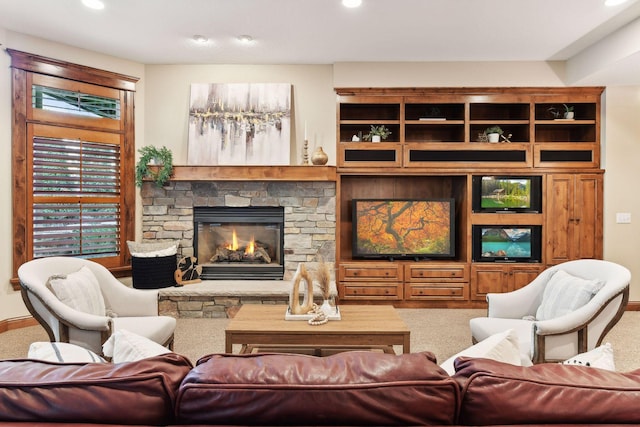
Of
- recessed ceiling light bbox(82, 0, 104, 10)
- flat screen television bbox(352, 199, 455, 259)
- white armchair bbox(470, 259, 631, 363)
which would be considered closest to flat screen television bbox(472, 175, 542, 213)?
flat screen television bbox(352, 199, 455, 259)

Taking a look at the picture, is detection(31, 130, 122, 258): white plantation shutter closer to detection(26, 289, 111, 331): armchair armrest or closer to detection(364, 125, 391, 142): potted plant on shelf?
detection(26, 289, 111, 331): armchair armrest

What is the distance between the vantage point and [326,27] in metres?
4.02

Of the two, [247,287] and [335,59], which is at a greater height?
[335,59]

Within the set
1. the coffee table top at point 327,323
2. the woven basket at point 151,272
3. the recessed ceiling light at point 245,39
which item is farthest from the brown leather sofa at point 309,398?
the recessed ceiling light at point 245,39

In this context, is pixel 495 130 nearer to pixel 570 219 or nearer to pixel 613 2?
pixel 570 219

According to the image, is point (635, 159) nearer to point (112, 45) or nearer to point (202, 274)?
point (202, 274)

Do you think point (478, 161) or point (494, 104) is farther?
point (494, 104)

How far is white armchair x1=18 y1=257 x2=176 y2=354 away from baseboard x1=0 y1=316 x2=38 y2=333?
1.71 metres

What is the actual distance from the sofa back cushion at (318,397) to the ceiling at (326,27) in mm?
3275

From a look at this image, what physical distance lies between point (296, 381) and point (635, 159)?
5507 mm

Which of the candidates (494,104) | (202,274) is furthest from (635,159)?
(202,274)

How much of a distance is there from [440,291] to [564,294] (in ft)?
7.28

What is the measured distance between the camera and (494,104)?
5.39m

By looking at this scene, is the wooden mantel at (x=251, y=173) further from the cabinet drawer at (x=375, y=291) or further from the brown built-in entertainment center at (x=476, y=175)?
the cabinet drawer at (x=375, y=291)
